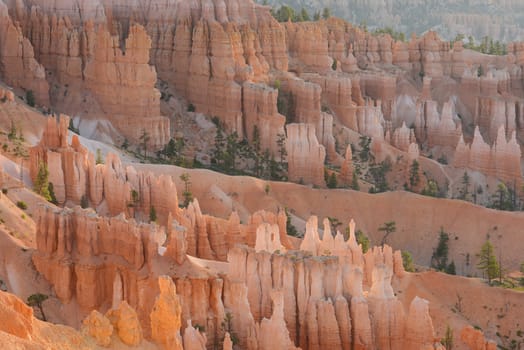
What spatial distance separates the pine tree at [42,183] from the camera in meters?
53.4

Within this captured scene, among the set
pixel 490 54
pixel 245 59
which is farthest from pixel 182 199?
pixel 490 54

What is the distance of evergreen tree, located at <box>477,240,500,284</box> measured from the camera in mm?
59906

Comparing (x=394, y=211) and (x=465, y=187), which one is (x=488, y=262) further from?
(x=465, y=187)

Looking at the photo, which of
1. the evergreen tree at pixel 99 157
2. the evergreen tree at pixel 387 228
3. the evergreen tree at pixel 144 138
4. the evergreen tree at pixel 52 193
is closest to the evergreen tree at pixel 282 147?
the evergreen tree at pixel 144 138

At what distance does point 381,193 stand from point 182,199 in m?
14.3

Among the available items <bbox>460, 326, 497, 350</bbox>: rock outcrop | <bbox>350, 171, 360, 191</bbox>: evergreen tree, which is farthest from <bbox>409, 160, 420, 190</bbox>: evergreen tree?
<bbox>460, 326, 497, 350</bbox>: rock outcrop

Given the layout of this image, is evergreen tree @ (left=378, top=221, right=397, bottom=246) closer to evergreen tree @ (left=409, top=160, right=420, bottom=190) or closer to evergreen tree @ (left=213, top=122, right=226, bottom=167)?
evergreen tree @ (left=409, top=160, right=420, bottom=190)

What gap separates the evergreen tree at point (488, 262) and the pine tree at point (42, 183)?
21999mm

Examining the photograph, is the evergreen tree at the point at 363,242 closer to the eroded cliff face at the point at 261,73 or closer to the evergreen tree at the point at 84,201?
the evergreen tree at the point at 84,201

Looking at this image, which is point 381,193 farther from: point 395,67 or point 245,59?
point 395,67

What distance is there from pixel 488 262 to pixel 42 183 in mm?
22455

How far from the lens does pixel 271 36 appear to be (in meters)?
97.0

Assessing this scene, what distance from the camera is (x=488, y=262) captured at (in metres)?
60.3

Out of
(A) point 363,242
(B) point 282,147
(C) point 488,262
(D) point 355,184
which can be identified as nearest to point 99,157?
(A) point 363,242
